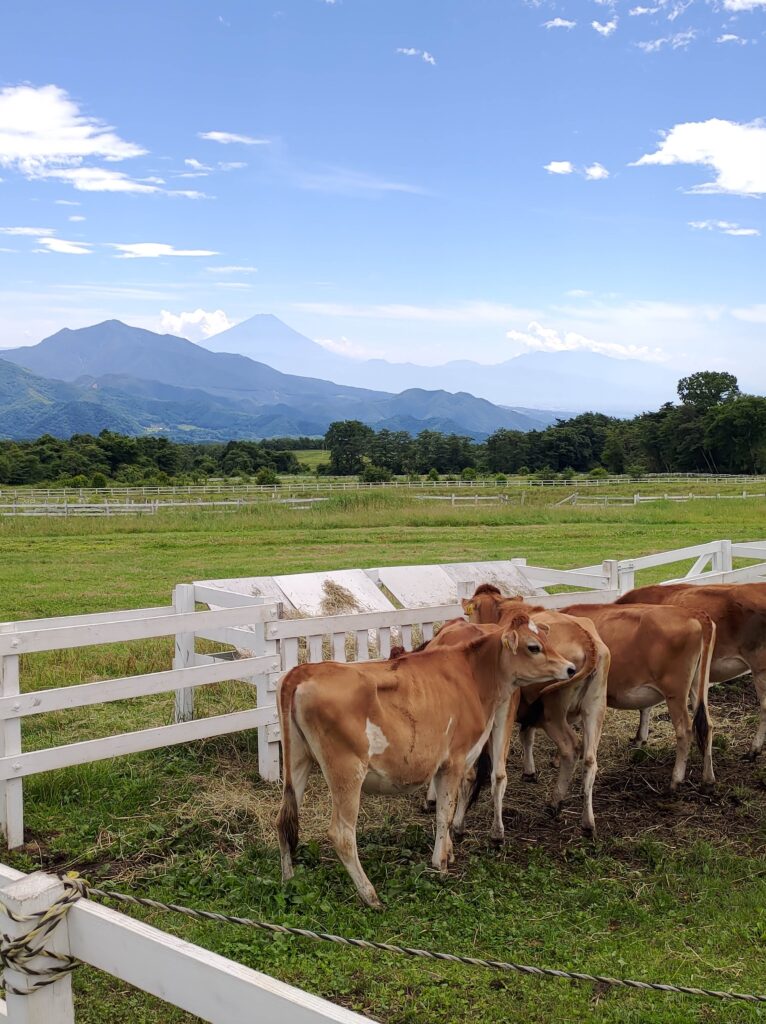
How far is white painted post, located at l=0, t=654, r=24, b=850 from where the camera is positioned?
590 cm

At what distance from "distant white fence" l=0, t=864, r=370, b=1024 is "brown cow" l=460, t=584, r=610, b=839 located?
4.12m

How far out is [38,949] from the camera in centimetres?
225

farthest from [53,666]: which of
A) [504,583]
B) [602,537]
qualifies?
[602,537]

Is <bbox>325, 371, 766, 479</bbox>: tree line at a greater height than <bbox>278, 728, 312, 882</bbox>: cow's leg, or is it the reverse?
<bbox>325, 371, 766, 479</bbox>: tree line

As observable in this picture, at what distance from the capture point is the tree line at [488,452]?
85688 millimetres

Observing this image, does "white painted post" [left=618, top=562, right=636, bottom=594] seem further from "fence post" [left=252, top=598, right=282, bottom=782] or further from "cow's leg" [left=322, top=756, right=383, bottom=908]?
"cow's leg" [left=322, top=756, right=383, bottom=908]

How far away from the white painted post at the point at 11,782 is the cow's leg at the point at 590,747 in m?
3.69

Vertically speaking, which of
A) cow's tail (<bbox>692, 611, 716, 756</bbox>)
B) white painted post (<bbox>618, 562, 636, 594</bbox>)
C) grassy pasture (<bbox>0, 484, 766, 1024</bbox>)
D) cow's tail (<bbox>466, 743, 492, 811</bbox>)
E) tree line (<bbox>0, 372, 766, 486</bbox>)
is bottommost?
grassy pasture (<bbox>0, 484, 766, 1024</bbox>)

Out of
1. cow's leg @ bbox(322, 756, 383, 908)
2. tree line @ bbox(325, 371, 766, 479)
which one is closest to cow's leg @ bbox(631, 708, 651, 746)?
cow's leg @ bbox(322, 756, 383, 908)

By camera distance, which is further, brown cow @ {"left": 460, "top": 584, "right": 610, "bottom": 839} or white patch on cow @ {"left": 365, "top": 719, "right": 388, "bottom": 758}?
brown cow @ {"left": 460, "top": 584, "right": 610, "bottom": 839}

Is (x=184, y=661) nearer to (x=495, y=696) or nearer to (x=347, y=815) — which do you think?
(x=495, y=696)

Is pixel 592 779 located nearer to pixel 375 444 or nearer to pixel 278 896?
pixel 278 896

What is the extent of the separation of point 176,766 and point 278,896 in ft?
7.98

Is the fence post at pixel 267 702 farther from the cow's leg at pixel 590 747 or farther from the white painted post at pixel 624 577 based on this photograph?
the white painted post at pixel 624 577
